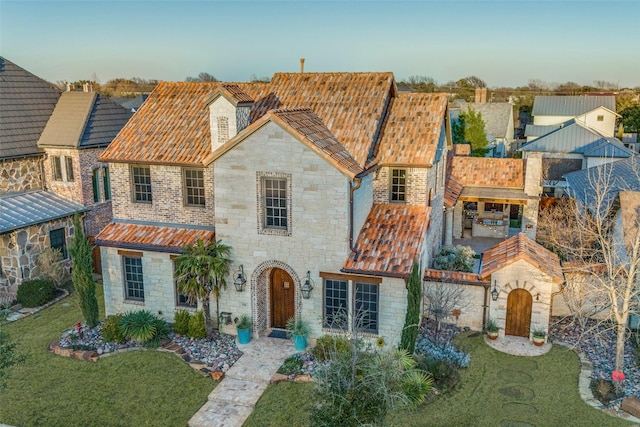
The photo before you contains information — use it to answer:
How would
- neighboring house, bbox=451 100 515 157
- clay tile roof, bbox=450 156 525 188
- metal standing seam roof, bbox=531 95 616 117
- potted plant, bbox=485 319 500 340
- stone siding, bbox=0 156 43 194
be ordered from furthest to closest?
metal standing seam roof, bbox=531 95 616 117 < neighboring house, bbox=451 100 515 157 < clay tile roof, bbox=450 156 525 188 < stone siding, bbox=0 156 43 194 < potted plant, bbox=485 319 500 340

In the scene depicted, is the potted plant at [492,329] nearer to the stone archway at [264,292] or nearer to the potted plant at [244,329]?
the stone archway at [264,292]

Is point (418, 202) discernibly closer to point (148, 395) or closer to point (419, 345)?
point (419, 345)

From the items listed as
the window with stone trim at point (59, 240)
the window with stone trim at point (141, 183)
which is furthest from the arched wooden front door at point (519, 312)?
the window with stone trim at point (59, 240)

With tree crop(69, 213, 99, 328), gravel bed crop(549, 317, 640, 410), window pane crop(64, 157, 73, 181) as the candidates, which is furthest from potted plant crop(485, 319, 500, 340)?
window pane crop(64, 157, 73, 181)

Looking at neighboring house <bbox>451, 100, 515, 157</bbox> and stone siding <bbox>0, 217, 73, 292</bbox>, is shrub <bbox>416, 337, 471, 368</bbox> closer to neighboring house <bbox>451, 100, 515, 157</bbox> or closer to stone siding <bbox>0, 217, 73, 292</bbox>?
stone siding <bbox>0, 217, 73, 292</bbox>

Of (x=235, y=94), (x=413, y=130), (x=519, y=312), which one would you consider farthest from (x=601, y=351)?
(x=235, y=94)

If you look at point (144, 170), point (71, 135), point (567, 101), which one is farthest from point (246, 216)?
point (567, 101)
